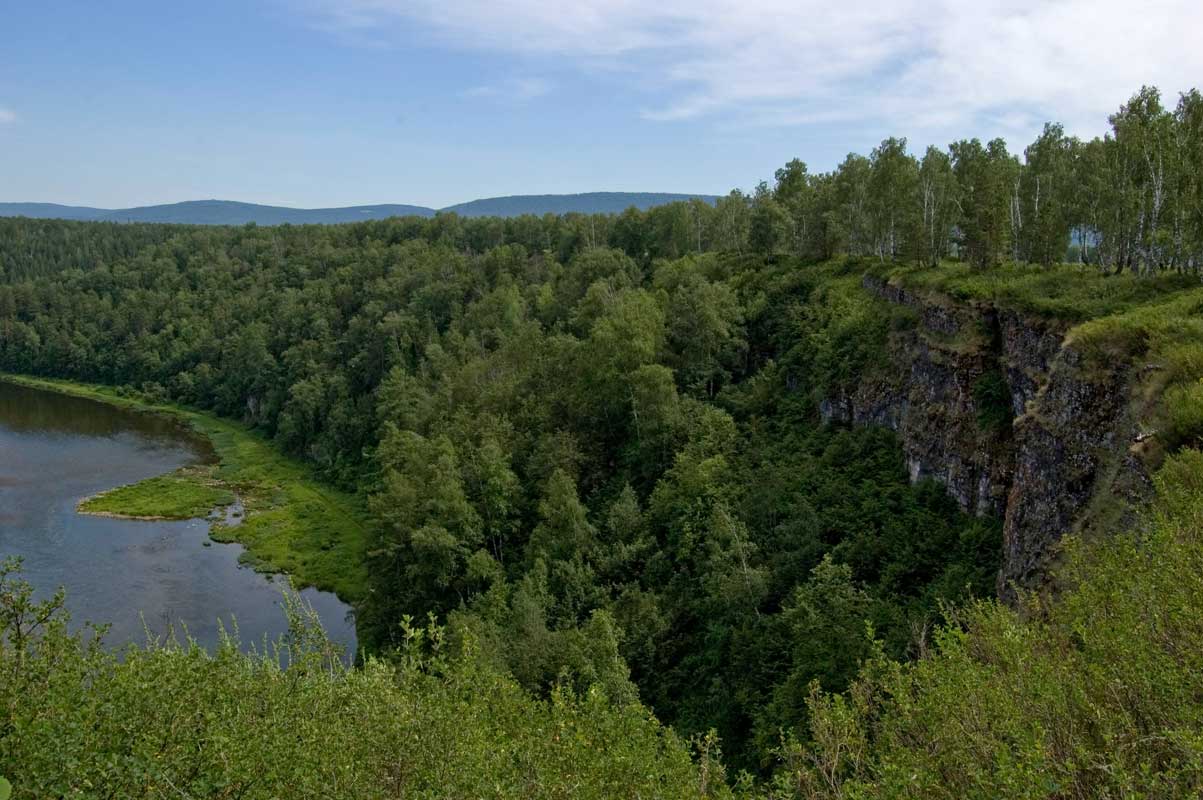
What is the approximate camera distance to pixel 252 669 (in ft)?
52.0

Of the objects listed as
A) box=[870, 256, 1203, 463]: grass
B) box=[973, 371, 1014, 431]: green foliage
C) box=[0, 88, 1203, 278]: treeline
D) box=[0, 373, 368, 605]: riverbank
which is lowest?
box=[0, 373, 368, 605]: riverbank

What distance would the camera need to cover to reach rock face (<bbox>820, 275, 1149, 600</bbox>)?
20531 millimetres

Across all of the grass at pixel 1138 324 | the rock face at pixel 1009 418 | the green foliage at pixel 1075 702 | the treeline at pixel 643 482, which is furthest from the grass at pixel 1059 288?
the green foliage at pixel 1075 702

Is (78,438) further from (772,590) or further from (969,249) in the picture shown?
(969,249)

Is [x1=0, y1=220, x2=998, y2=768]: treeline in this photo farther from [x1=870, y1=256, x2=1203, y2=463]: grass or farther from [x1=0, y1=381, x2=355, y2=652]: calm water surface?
[x1=870, y1=256, x2=1203, y2=463]: grass

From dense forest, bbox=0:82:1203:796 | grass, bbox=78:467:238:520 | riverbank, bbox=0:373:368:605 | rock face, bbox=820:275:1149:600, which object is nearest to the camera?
dense forest, bbox=0:82:1203:796

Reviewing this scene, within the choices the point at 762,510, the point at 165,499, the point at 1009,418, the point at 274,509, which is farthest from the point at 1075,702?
the point at 165,499

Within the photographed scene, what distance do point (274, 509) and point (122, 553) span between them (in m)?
13.3

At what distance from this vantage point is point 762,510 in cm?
3575

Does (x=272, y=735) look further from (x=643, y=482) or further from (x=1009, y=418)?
(x=643, y=482)

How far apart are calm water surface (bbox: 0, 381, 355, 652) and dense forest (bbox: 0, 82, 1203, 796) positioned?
27.7 feet

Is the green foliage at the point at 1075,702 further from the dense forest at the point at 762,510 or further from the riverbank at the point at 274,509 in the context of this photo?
the riverbank at the point at 274,509

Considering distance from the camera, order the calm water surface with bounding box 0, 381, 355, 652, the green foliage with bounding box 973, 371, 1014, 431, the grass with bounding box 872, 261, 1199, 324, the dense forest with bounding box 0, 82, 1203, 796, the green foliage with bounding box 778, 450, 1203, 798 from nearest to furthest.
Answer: the green foliage with bounding box 778, 450, 1203, 798 < the dense forest with bounding box 0, 82, 1203, 796 < the grass with bounding box 872, 261, 1199, 324 < the green foliage with bounding box 973, 371, 1014, 431 < the calm water surface with bounding box 0, 381, 355, 652

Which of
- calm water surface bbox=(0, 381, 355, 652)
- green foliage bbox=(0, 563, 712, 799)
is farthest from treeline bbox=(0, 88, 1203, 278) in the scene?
calm water surface bbox=(0, 381, 355, 652)
